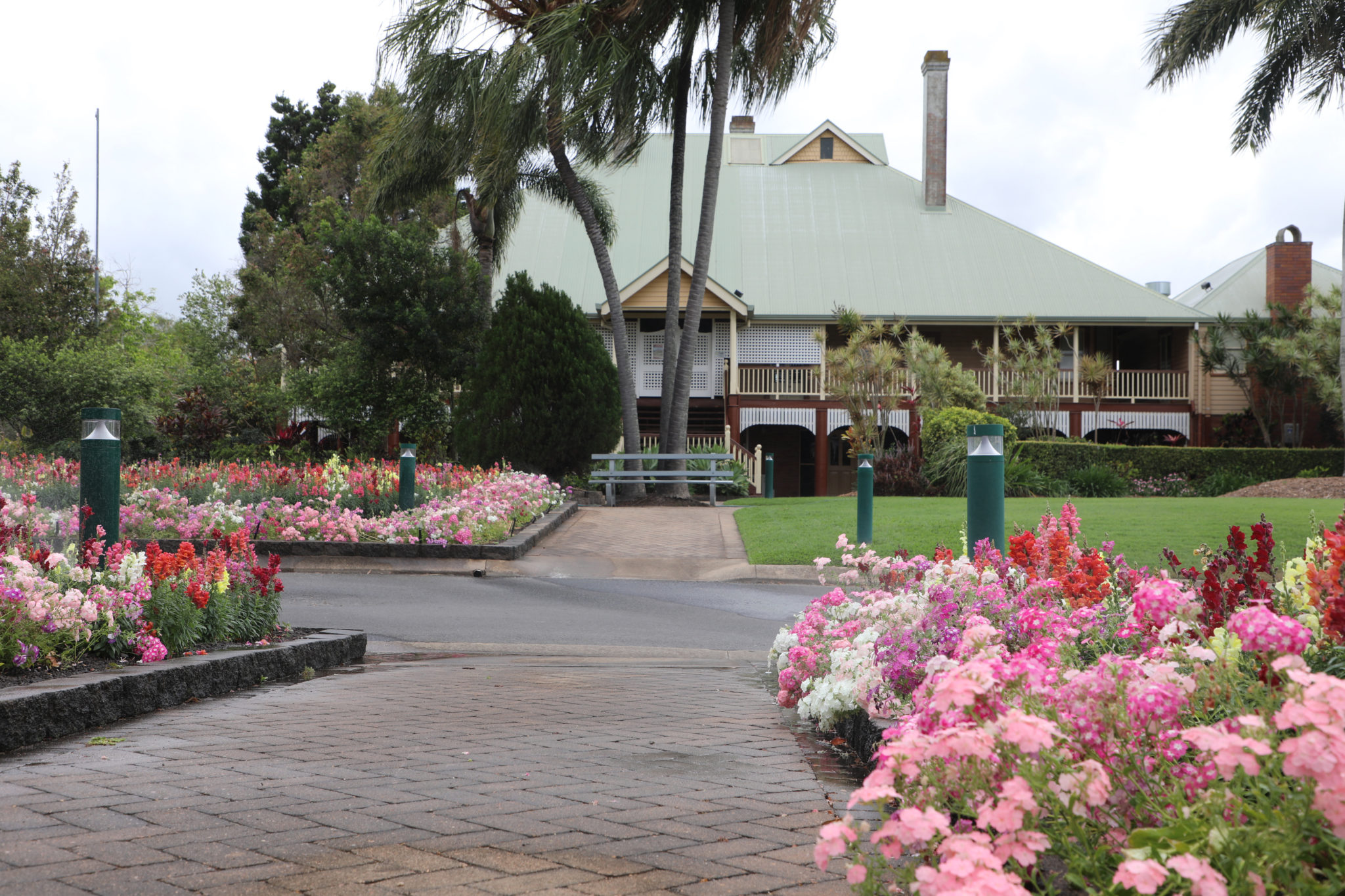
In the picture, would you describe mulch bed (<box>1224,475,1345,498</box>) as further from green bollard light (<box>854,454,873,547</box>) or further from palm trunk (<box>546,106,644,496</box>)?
green bollard light (<box>854,454,873,547</box>)

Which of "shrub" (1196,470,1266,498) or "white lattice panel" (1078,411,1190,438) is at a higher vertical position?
"white lattice panel" (1078,411,1190,438)

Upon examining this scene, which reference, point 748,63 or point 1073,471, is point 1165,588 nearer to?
point 748,63

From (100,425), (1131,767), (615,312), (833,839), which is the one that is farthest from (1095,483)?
(833,839)

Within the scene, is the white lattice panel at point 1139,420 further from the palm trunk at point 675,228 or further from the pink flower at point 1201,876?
the pink flower at point 1201,876

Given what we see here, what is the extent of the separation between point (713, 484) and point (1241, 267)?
23.6m

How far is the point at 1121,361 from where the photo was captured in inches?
1318

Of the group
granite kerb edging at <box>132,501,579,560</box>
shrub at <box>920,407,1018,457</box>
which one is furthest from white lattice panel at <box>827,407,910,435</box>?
granite kerb edging at <box>132,501,579,560</box>

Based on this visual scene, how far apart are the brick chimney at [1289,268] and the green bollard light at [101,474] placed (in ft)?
102

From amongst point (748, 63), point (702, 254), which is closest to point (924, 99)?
point (748, 63)

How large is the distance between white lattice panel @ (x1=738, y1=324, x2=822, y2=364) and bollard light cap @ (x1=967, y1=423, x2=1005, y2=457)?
2349 cm

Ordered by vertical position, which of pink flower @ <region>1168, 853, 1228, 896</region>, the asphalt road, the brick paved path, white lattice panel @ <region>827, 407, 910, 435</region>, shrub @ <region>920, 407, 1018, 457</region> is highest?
white lattice panel @ <region>827, 407, 910, 435</region>

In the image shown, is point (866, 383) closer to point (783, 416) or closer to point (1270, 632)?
point (783, 416)

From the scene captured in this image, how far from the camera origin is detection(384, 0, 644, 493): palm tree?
1730cm

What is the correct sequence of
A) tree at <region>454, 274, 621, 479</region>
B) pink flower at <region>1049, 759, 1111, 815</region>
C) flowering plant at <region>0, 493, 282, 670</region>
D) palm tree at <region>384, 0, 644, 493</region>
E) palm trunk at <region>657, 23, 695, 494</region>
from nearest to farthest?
pink flower at <region>1049, 759, 1111, 815</region>
flowering plant at <region>0, 493, 282, 670</region>
palm tree at <region>384, 0, 644, 493</region>
tree at <region>454, 274, 621, 479</region>
palm trunk at <region>657, 23, 695, 494</region>
